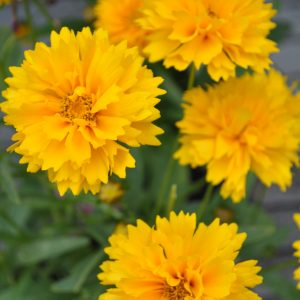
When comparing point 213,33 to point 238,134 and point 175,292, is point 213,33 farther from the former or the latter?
point 175,292

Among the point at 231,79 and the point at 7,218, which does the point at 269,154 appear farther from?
the point at 7,218

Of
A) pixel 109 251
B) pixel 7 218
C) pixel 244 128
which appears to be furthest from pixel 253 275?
pixel 7 218

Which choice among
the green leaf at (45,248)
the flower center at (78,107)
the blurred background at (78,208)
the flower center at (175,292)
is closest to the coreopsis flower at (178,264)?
the flower center at (175,292)

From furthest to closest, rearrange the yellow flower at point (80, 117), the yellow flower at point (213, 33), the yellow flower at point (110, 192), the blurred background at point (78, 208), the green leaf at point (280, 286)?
the green leaf at point (280, 286) → the blurred background at point (78, 208) → the yellow flower at point (110, 192) → the yellow flower at point (213, 33) → the yellow flower at point (80, 117)

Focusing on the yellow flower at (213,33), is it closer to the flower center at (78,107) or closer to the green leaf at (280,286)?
the flower center at (78,107)

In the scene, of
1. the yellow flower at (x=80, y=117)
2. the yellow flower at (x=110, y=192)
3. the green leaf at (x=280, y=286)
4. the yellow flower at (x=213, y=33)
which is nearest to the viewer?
the yellow flower at (x=80, y=117)

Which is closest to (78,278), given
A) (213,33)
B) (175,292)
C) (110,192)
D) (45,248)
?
(45,248)
